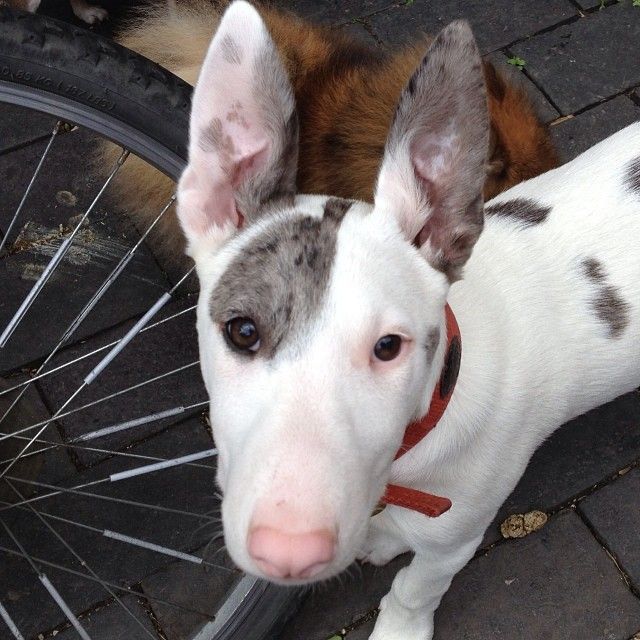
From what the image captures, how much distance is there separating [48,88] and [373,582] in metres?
2.01

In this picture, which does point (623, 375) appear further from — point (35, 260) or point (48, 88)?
point (35, 260)

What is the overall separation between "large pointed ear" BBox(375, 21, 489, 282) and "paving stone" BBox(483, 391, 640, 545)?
1.59m

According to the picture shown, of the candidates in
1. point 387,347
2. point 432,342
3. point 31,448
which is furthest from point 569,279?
point 31,448

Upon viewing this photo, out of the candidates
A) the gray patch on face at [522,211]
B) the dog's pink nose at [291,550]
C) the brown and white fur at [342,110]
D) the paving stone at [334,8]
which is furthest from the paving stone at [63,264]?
the dog's pink nose at [291,550]

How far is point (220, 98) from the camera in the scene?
1.77m

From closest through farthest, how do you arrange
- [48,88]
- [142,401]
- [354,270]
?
[354,270] → [48,88] → [142,401]

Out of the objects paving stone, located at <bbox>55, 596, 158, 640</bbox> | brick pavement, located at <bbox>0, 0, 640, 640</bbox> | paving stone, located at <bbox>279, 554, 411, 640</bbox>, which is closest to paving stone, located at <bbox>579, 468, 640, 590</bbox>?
brick pavement, located at <bbox>0, 0, 640, 640</bbox>

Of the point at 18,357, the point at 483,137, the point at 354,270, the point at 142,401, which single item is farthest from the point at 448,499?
the point at 18,357

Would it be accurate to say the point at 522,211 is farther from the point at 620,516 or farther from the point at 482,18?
the point at 482,18

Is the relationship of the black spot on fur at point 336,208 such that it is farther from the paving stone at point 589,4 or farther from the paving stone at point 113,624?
the paving stone at point 589,4

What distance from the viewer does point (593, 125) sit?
3.77 metres

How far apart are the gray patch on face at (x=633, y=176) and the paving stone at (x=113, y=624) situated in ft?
7.14

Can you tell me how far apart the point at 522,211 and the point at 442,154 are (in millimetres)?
712

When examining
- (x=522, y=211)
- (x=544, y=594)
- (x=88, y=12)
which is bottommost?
(x=544, y=594)
